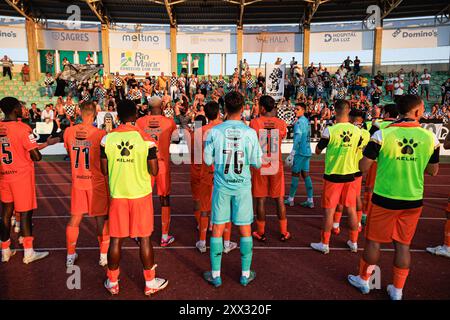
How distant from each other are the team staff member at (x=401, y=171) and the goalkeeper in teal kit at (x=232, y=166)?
1.33 metres

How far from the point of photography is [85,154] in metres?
4.23

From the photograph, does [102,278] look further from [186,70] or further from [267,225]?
[186,70]

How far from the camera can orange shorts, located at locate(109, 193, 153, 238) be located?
142 inches

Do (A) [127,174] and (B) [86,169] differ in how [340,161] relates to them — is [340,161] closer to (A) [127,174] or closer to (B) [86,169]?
(A) [127,174]

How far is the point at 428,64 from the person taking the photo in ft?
87.5

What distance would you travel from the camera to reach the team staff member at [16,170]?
443 centimetres

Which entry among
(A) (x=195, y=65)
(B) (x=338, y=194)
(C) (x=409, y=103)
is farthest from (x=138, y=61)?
(C) (x=409, y=103)

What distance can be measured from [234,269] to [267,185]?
151cm

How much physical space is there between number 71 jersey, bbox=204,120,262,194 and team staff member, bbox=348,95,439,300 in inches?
51.6

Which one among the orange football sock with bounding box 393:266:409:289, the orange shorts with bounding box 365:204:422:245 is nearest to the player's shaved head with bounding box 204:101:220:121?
the orange shorts with bounding box 365:204:422:245
